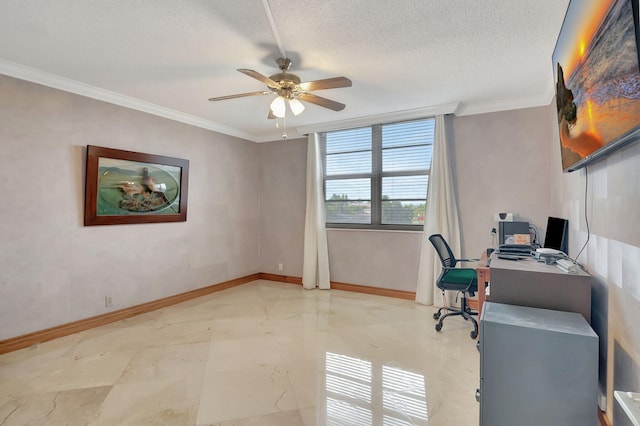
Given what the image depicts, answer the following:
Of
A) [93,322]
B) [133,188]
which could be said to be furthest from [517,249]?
[93,322]

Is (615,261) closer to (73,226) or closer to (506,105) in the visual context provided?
(506,105)

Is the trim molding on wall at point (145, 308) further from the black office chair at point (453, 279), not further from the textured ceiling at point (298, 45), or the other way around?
the textured ceiling at point (298, 45)

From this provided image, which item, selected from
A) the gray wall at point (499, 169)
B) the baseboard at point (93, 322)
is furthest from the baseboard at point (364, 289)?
the baseboard at point (93, 322)

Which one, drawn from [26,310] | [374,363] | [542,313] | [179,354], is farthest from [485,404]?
[26,310]

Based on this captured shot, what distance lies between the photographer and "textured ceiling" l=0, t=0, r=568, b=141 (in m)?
2.09

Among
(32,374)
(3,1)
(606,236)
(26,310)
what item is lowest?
(32,374)

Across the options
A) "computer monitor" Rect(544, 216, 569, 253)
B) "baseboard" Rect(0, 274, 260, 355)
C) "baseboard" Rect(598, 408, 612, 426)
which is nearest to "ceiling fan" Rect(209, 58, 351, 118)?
"computer monitor" Rect(544, 216, 569, 253)

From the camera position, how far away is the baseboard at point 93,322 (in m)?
2.92

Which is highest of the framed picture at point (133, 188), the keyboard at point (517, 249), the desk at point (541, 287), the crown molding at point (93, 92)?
the crown molding at point (93, 92)

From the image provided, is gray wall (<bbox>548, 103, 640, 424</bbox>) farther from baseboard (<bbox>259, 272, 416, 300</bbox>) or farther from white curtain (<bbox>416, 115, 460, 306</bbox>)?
baseboard (<bbox>259, 272, 416, 300</bbox>)

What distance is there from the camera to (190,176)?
4.59 meters

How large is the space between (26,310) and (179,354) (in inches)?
62.9

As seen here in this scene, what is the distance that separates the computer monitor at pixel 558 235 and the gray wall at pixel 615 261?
1.72ft

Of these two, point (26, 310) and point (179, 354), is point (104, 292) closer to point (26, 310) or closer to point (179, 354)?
point (26, 310)
